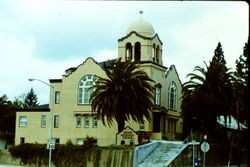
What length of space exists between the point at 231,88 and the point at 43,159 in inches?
899

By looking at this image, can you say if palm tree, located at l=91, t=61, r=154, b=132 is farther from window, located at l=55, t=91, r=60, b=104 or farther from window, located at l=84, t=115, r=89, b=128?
window, located at l=55, t=91, r=60, b=104

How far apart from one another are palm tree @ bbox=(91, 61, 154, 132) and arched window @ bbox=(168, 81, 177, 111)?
44.4 ft

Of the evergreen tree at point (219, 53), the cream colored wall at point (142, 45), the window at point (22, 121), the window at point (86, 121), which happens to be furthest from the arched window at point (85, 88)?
the evergreen tree at point (219, 53)

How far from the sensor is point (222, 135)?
69375 millimetres

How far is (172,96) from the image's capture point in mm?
79750

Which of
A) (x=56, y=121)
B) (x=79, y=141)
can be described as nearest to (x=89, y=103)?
(x=79, y=141)

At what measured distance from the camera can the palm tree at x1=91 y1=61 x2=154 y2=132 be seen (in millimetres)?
63031

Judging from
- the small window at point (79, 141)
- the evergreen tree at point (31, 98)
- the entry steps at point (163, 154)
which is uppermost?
the evergreen tree at point (31, 98)

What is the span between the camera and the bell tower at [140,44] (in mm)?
73438

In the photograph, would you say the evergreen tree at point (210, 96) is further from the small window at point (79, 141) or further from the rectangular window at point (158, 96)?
the small window at point (79, 141)

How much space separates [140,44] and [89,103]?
1009cm

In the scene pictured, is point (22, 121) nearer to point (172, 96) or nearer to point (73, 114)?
point (73, 114)

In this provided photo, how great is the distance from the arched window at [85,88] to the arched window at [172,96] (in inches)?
457

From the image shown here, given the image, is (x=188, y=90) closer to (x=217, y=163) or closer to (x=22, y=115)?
(x=217, y=163)
